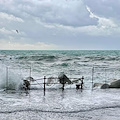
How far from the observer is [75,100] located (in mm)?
11602


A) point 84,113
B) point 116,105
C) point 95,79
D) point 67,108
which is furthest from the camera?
point 95,79

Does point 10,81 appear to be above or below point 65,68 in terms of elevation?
above

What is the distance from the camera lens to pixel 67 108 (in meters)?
9.97

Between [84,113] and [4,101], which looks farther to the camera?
[4,101]

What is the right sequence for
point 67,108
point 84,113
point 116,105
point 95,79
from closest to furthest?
1. point 84,113
2. point 67,108
3. point 116,105
4. point 95,79

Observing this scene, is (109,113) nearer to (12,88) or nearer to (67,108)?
(67,108)

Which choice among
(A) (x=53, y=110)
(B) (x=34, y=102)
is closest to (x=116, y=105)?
(A) (x=53, y=110)

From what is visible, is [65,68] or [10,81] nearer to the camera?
[10,81]

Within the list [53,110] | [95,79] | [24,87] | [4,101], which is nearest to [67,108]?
[53,110]

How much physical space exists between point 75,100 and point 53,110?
7.45 feet

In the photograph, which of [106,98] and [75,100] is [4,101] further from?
[106,98]

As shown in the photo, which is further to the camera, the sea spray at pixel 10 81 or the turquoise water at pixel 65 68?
the turquoise water at pixel 65 68

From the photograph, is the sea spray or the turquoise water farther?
the turquoise water

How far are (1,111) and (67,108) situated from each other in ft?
9.12
